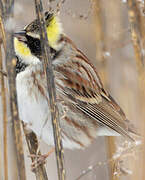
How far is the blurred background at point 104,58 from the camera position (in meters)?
2.03

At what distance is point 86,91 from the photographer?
2539 millimetres

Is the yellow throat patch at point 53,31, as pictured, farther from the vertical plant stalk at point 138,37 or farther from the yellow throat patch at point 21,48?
the vertical plant stalk at point 138,37

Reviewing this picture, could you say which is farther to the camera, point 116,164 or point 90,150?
point 90,150

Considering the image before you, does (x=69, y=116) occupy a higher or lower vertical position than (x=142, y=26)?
lower

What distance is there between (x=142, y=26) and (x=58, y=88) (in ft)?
2.31

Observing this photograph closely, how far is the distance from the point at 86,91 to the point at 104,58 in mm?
249

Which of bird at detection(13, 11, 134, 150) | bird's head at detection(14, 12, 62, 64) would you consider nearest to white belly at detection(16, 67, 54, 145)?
bird at detection(13, 11, 134, 150)

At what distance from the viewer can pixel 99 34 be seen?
245 centimetres

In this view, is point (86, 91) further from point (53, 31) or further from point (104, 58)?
point (53, 31)

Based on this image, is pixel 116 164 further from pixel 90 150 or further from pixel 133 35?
pixel 90 150

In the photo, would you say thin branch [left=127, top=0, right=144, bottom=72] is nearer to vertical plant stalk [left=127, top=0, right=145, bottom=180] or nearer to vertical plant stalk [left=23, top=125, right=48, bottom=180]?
vertical plant stalk [left=127, top=0, right=145, bottom=180]

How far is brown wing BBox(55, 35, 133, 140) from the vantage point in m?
2.44

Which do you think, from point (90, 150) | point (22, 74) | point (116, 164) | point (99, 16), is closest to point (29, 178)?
point (90, 150)

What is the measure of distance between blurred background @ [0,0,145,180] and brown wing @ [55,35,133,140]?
0.26 feet
